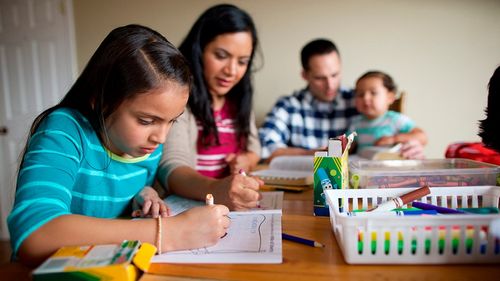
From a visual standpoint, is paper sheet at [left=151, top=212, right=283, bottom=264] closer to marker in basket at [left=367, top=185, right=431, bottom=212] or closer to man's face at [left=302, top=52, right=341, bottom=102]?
marker in basket at [left=367, top=185, right=431, bottom=212]

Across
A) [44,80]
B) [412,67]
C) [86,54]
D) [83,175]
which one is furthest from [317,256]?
[44,80]

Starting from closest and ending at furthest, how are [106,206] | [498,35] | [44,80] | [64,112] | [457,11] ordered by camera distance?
[64,112] < [106,206] < [498,35] < [457,11] < [44,80]

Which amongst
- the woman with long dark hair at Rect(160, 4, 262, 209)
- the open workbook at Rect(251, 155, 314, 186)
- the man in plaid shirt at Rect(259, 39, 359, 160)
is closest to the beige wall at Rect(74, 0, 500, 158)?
the man in plaid shirt at Rect(259, 39, 359, 160)

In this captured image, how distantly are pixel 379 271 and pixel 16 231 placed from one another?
0.44 m

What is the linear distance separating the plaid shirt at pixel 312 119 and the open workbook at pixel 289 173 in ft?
1.76

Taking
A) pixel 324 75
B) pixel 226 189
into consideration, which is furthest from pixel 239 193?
pixel 324 75

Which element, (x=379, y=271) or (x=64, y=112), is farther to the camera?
(x=64, y=112)

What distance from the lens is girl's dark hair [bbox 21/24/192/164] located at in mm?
608

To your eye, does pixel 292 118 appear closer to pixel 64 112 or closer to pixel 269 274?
pixel 64 112

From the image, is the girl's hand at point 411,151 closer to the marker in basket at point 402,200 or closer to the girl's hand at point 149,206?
the marker in basket at point 402,200

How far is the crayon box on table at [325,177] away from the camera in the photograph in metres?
0.62

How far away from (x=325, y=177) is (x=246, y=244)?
0.20 m

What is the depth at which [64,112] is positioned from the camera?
64cm

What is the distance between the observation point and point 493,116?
57cm
